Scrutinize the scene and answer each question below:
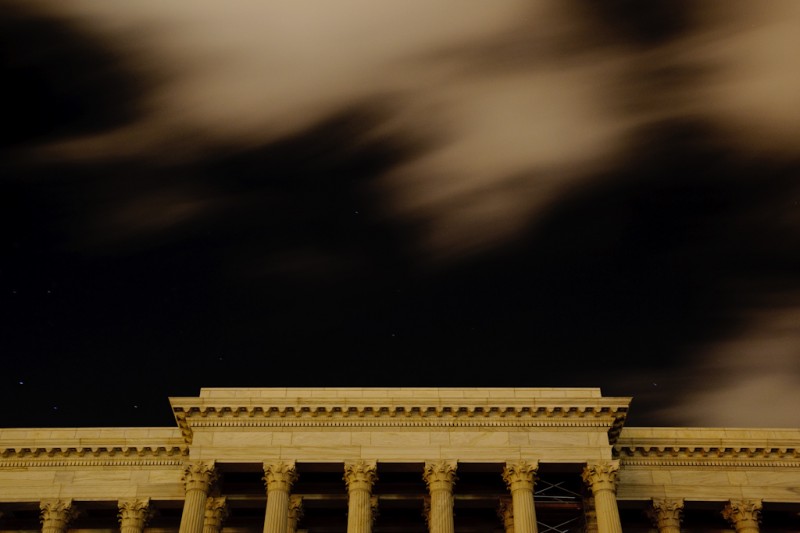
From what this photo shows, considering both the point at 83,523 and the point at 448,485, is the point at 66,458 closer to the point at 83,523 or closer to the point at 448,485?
the point at 83,523

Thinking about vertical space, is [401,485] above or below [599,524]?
above

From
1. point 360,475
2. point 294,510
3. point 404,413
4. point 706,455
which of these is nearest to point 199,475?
point 294,510

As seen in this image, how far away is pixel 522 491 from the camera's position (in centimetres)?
4675

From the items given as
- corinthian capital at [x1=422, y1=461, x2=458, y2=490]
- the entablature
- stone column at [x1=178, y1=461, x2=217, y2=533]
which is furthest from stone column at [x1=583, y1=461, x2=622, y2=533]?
stone column at [x1=178, y1=461, x2=217, y2=533]

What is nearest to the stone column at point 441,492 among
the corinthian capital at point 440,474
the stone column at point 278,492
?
the corinthian capital at point 440,474

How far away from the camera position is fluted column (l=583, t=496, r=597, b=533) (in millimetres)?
48844

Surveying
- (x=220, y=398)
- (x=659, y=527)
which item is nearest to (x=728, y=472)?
(x=659, y=527)

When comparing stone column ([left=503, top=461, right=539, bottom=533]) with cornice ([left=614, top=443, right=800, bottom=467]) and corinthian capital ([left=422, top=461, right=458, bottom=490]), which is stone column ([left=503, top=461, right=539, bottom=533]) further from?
cornice ([left=614, top=443, right=800, bottom=467])

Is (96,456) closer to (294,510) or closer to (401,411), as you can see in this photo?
(294,510)

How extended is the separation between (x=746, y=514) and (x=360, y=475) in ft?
61.6

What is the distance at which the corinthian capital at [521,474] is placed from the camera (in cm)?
4700

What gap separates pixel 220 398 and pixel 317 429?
480 cm

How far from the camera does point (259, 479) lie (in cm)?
5012

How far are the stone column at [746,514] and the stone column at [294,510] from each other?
20.7m
